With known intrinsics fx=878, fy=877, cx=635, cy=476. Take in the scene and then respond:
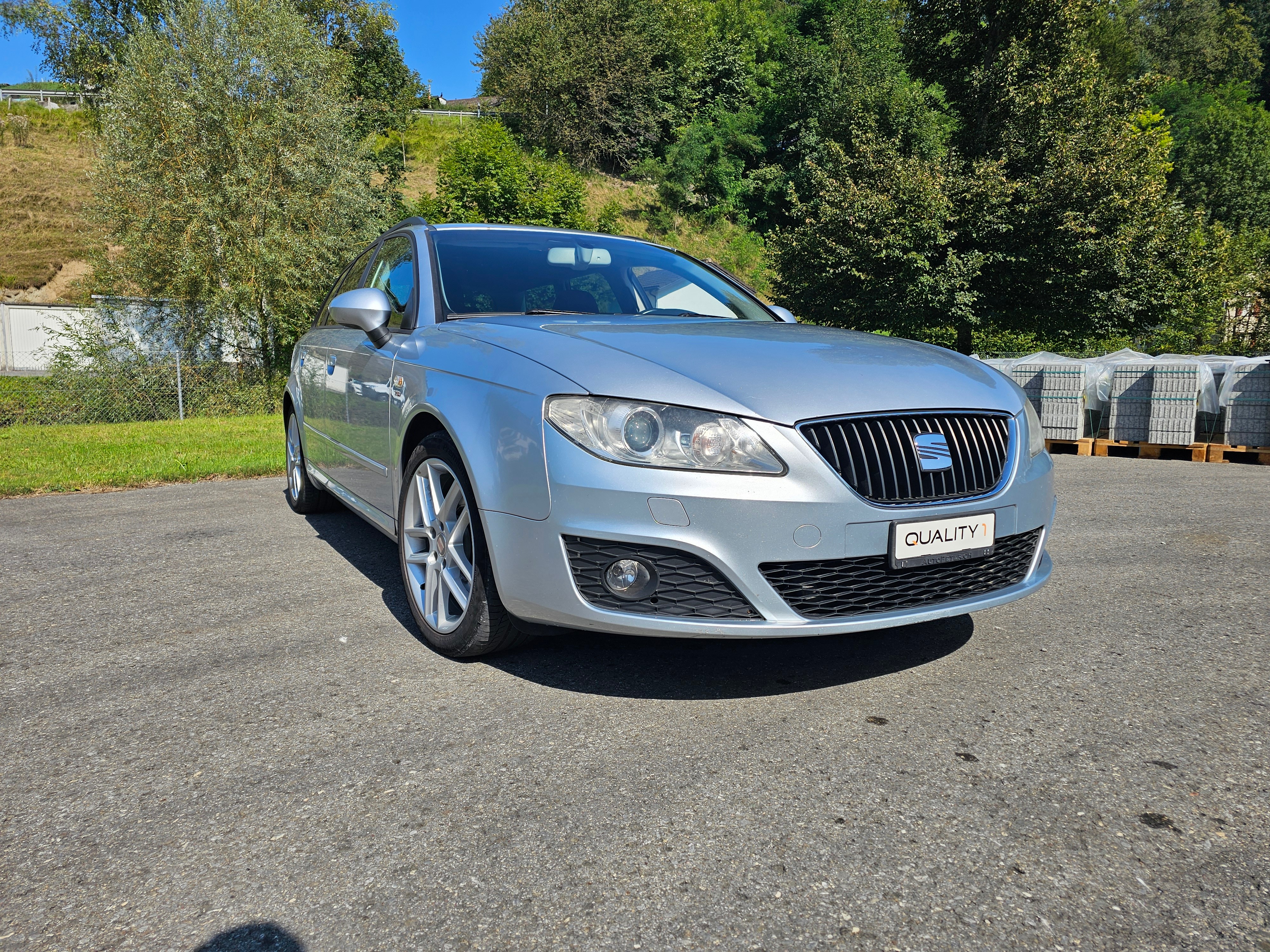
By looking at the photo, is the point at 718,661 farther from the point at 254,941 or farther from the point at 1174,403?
the point at 1174,403

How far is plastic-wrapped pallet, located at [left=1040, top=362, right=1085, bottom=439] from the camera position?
11.5 metres

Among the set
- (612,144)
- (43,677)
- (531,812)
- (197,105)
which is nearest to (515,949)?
(531,812)

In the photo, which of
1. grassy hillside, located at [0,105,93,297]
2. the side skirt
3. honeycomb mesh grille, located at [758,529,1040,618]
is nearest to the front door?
the side skirt

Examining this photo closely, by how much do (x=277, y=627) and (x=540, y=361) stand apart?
5.68 ft

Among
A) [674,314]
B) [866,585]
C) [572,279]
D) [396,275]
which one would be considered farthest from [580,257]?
[866,585]

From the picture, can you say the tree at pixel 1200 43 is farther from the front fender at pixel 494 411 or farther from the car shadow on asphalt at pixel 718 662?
the front fender at pixel 494 411

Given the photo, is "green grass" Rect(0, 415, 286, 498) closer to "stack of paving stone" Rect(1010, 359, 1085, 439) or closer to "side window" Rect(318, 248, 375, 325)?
"side window" Rect(318, 248, 375, 325)

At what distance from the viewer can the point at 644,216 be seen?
50031 mm

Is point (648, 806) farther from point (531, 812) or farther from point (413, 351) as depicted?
point (413, 351)

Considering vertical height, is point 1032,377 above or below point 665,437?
below

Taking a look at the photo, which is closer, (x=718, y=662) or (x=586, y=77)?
(x=718, y=662)

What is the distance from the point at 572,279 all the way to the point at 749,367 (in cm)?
148

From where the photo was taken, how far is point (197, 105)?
18.9 meters

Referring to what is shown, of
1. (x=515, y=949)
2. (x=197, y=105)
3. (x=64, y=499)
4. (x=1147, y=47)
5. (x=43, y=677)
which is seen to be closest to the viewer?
(x=515, y=949)
